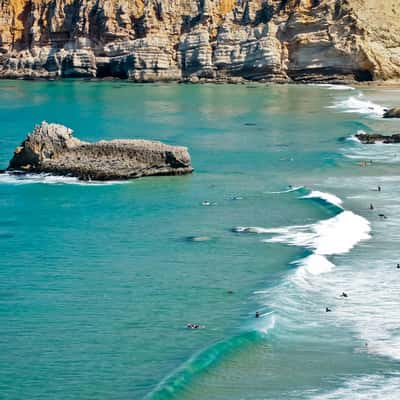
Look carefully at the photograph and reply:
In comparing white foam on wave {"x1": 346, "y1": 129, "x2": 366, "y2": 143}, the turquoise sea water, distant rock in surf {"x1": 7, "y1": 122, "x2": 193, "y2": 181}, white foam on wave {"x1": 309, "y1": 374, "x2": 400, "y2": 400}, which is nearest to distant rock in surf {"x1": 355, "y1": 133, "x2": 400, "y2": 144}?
white foam on wave {"x1": 346, "y1": 129, "x2": 366, "y2": 143}

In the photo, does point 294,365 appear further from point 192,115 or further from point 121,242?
point 192,115

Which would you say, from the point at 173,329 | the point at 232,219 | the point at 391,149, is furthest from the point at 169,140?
the point at 173,329

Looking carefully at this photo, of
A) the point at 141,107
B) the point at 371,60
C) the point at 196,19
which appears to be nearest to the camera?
the point at 141,107

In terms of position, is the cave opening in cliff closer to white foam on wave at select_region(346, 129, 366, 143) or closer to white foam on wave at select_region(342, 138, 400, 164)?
white foam on wave at select_region(346, 129, 366, 143)

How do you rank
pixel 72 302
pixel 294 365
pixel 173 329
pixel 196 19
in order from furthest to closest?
1. pixel 196 19
2. pixel 72 302
3. pixel 173 329
4. pixel 294 365

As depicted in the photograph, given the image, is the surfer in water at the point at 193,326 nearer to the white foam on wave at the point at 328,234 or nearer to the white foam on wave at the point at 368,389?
the white foam on wave at the point at 368,389

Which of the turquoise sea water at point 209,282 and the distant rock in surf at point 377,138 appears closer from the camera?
the turquoise sea water at point 209,282

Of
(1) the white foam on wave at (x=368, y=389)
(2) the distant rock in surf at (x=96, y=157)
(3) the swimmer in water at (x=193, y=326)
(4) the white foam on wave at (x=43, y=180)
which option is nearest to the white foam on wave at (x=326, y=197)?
(2) the distant rock in surf at (x=96, y=157)
